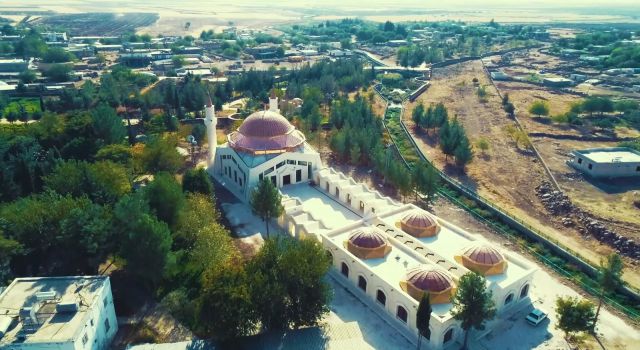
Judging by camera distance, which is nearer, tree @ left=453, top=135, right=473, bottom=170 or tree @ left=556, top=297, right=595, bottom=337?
tree @ left=556, top=297, right=595, bottom=337

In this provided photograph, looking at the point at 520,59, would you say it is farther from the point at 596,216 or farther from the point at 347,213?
the point at 347,213

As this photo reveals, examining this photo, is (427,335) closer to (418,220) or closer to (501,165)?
(418,220)

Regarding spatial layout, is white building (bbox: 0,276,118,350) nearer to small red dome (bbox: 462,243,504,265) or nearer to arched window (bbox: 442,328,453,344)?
arched window (bbox: 442,328,453,344)

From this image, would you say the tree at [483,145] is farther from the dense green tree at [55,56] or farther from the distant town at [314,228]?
the dense green tree at [55,56]

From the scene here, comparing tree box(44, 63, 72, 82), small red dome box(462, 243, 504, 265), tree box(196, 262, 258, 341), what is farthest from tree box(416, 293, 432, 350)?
tree box(44, 63, 72, 82)

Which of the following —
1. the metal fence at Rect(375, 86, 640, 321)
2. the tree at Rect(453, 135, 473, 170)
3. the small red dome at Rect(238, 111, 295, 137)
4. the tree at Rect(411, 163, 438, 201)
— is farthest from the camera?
the tree at Rect(453, 135, 473, 170)

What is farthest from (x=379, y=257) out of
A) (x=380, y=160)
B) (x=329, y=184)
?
(x=380, y=160)
